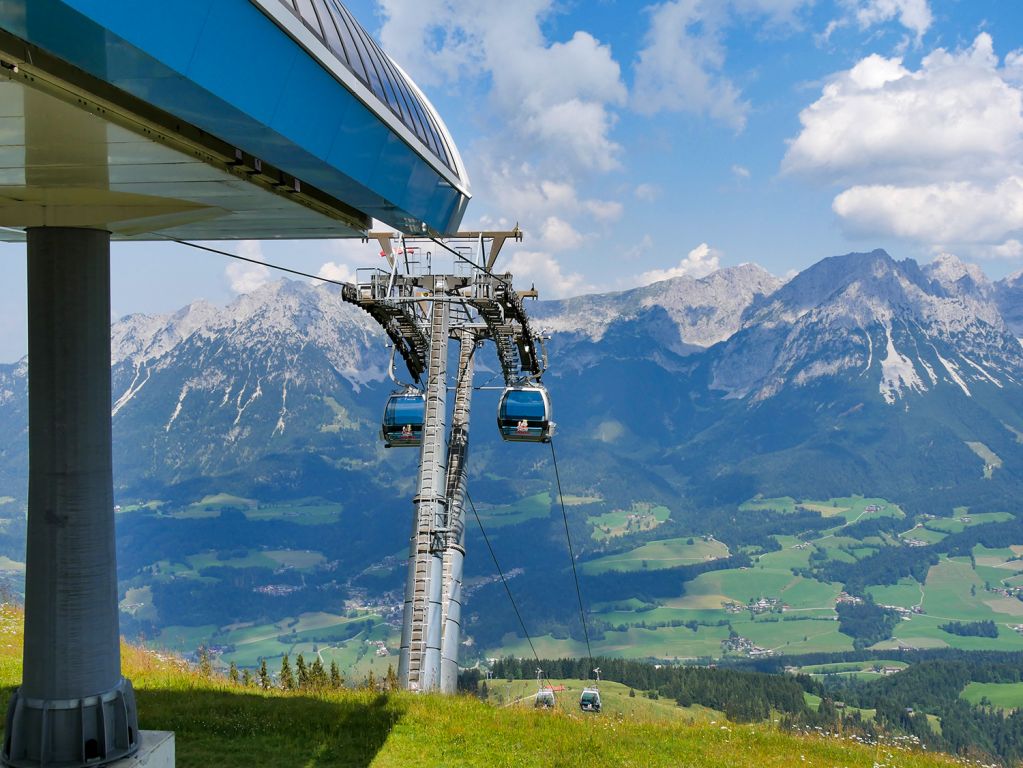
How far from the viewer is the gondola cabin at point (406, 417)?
23953mm

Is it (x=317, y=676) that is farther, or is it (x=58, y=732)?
(x=317, y=676)

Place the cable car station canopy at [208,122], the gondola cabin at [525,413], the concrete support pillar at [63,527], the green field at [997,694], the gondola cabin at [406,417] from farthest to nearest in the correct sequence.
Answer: the green field at [997,694] → the gondola cabin at [525,413] → the gondola cabin at [406,417] → the concrete support pillar at [63,527] → the cable car station canopy at [208,122]

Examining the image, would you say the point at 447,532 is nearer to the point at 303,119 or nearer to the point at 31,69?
the point at 303,119

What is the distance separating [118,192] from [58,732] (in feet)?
16.1

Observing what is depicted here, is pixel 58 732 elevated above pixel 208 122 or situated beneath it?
situated beneath

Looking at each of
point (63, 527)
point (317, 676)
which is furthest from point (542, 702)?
point (63, 527)

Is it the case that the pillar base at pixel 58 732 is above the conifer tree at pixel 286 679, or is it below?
above

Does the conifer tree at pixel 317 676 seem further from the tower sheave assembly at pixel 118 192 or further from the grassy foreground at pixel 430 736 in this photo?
the tower sheave assembly at pixel 118 192

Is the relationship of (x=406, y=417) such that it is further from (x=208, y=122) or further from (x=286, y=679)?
(x=208, y=122)

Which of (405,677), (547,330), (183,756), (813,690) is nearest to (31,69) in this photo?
(183,756)

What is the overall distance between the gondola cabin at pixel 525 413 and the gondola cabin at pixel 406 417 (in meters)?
2.10

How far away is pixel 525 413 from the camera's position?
2434 centimetres

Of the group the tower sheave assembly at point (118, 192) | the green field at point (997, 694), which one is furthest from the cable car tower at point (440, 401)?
the green field at point (997, 694)

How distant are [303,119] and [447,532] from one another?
1546 cm
